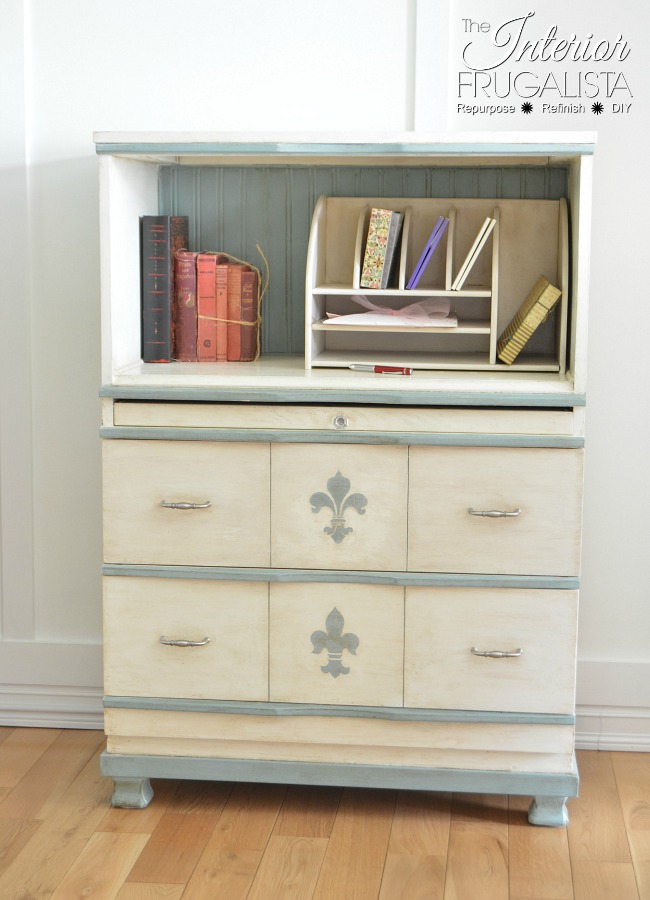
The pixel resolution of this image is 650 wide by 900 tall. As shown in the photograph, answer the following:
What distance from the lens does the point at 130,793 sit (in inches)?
94.1

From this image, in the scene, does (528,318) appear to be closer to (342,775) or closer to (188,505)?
(188,505)

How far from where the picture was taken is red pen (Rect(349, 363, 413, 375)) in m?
2.28

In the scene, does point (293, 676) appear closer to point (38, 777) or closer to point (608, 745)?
point (38, 777)

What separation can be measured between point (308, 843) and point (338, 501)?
71cm

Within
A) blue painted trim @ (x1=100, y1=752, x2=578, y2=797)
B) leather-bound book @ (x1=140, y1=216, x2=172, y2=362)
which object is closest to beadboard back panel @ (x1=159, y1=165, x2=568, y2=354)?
leather-bound book @ (x1=140, y1=216, x2=172, y2=362)

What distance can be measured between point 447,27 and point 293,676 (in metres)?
1.53

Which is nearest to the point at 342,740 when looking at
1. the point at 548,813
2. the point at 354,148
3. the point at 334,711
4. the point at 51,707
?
the point at 334,711

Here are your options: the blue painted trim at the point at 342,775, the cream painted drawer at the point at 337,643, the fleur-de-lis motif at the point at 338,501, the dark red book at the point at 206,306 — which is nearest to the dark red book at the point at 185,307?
the dark red book at the point at 206,306

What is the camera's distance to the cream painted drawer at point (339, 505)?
7.29 feet

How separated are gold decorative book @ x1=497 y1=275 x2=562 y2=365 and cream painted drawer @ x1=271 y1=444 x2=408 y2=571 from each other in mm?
374

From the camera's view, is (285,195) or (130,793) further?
(285,195)

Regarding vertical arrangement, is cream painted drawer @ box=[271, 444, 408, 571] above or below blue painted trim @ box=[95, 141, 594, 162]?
below

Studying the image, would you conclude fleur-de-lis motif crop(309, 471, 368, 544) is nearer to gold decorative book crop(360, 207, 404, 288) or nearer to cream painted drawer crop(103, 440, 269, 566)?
cream painted drawer crop(103, 440, 269, 566)

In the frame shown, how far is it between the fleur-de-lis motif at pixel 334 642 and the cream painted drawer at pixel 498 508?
222 millimetres
